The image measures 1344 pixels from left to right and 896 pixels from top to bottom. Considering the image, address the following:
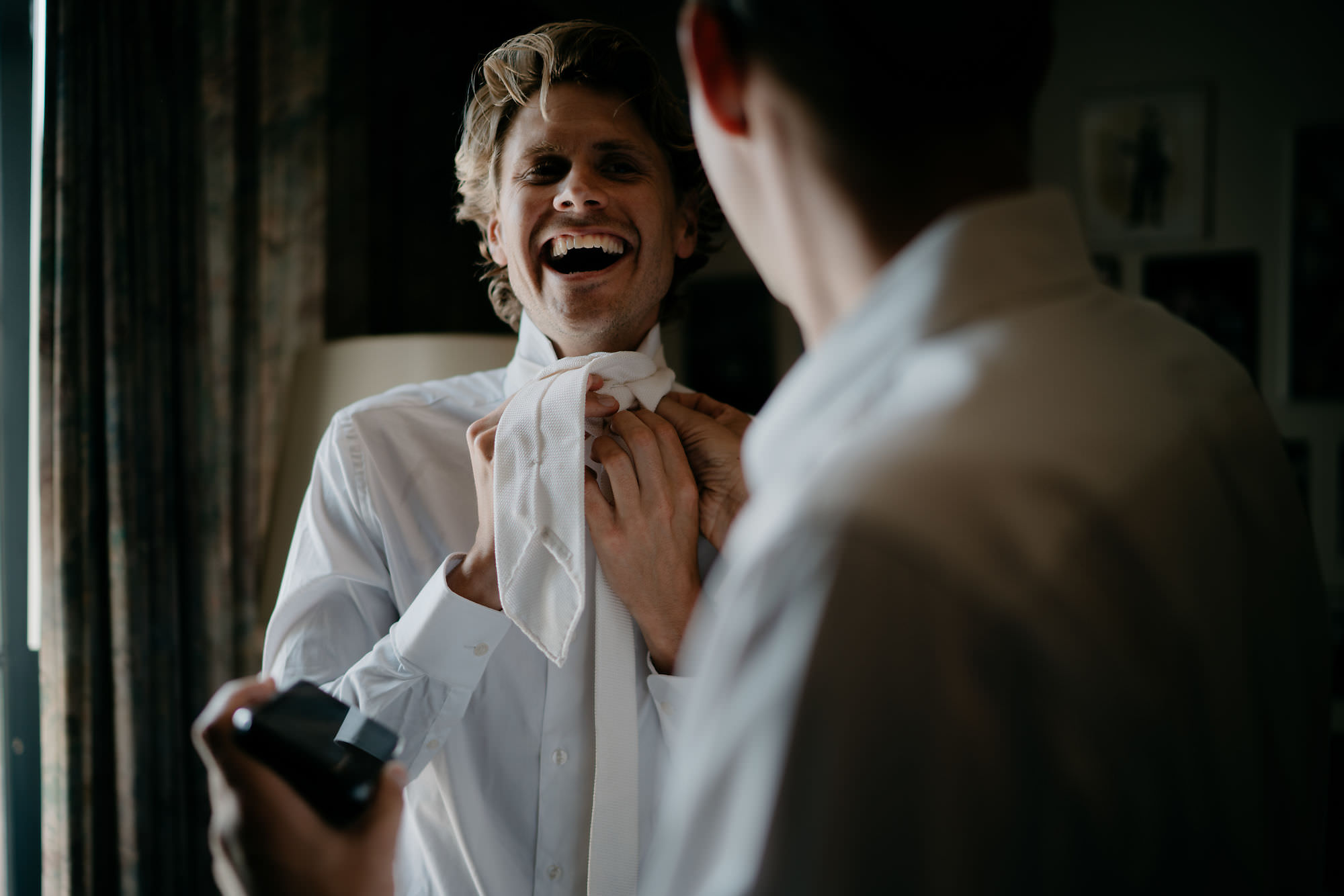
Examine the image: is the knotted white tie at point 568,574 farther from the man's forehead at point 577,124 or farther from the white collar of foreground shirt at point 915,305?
the white collar of foreground shirt at point 915,305

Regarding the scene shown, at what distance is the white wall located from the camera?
2037 millimetres

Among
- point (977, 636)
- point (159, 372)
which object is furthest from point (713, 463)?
point (159, 372)

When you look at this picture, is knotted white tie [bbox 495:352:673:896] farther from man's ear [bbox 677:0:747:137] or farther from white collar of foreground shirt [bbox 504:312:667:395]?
man's ear [bbox 677:0:747:137]

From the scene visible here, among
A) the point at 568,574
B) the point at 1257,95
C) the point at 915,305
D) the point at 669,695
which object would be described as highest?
the point at 1257,95

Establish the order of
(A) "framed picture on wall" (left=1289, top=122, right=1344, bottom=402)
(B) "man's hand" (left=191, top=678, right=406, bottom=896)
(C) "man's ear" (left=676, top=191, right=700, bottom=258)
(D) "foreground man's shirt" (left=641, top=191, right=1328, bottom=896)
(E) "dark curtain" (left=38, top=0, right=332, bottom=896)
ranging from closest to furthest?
(D) "foreground man's shirt" (left=641, top=191, right=1328, bottom=896) → (B) "man's hand" (left=191, top=678, right=406, bottom=896) → (C) "man's ear" (left=676, top=191, right=700, bottom=258) → (E) "dark curtain" (left=38, top=0, right=332, bottom=896) → (A) "framed picture on wall" (left=1289, top=122, right=1344, bottom=402)

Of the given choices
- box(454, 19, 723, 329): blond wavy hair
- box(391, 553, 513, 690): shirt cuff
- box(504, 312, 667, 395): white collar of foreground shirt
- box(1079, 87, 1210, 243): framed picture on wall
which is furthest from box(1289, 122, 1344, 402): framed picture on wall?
box(391, 553, 513, 690): shirt cuff

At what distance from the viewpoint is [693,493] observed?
90 cm

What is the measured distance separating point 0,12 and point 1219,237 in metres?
2.52

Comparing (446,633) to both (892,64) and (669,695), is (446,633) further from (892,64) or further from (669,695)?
(892,64)

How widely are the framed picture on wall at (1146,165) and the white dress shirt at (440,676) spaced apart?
1740mm

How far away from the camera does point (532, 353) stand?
105cm

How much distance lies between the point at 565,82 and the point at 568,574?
1.95 feet

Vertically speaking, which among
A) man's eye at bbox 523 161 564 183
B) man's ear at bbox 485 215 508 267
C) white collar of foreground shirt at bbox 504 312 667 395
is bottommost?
white collar of foreground shirt at bbox 504 312 667 395

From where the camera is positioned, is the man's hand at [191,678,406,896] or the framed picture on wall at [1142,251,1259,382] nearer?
the man's hand at [191,678,406,896]
